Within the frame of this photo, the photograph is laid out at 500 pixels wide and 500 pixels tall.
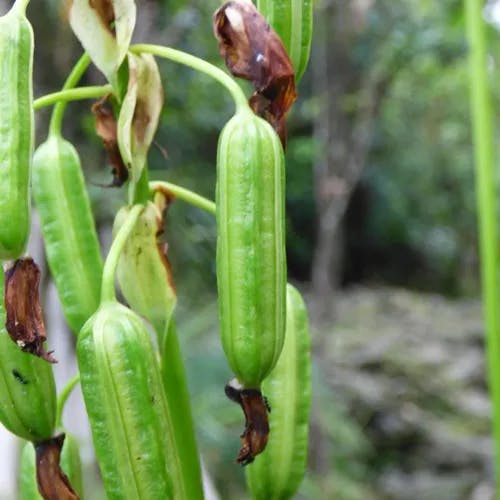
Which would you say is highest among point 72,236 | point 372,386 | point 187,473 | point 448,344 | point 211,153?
point 72,236

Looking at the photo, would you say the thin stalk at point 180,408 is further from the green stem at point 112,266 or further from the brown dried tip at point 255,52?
the brown dried tip at point 255,52

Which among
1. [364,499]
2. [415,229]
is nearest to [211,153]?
[364,499]

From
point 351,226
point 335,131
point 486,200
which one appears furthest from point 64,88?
point 351,226

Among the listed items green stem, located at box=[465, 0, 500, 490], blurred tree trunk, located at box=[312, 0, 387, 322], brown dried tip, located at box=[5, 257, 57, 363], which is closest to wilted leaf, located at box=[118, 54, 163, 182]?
brown dried tip, located at box=[5, 257, 57, 363]

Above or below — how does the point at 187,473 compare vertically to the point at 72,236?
below

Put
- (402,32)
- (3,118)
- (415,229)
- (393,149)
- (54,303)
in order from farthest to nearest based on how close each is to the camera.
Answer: (415,229) < (393,149) < (402,32) < (54,303) < (3,118)

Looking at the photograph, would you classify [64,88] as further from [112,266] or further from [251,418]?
[251,418]

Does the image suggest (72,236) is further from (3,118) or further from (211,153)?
(211,153)

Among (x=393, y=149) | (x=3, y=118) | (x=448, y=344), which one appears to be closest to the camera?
(x=3, y=118)
